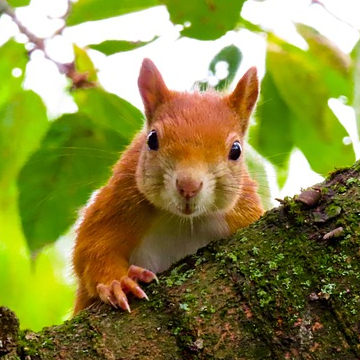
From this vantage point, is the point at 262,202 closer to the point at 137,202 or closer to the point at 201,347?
the point at 137,202

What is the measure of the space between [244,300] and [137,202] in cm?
84

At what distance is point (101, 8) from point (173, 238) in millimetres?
865

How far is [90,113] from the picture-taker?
9.40ft

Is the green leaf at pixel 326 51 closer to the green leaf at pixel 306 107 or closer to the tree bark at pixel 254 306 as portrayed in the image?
the green leaf at pixel 306 107

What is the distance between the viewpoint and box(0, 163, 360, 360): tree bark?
5.98 feet

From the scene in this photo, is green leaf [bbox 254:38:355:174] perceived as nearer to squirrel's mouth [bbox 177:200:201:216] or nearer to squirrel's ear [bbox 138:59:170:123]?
squirrel's ear [bbox 138:59:170:123]

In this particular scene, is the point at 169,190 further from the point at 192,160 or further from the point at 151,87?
the point at 151,87

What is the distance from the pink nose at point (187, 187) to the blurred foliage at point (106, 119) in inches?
21.2

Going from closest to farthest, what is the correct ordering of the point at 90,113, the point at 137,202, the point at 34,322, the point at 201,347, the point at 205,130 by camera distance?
the point at 201,347, the point at 205,130, the point at 137,202, the point at 90,113, the point at 34,322

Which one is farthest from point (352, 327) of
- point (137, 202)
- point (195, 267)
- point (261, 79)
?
point (261, 79)

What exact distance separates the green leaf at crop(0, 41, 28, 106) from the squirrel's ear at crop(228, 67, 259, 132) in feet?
2.69

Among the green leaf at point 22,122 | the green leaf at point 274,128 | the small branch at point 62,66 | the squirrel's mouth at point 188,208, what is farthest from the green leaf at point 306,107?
the green leaf at point 22,122

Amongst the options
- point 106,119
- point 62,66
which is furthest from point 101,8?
point 106,119

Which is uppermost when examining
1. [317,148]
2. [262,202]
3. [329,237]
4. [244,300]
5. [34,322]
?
[329,237]
